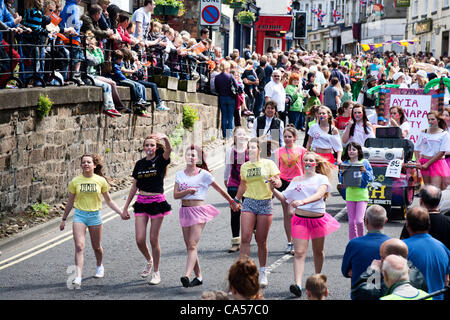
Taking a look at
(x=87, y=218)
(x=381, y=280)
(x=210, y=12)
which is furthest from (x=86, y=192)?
(x=210, y=12)

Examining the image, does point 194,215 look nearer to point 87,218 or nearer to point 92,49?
point 87,218

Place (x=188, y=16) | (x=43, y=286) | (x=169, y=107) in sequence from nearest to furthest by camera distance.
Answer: (x=43, y=286) → (x=169, y=107) → (x=188, y=16)

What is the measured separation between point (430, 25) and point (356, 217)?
48887mm

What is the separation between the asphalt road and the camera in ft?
29.2

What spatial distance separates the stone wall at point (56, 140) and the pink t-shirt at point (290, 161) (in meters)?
4.28

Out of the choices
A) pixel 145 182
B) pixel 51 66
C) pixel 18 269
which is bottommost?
pixel 18 269

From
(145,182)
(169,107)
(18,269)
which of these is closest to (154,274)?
(145,182)

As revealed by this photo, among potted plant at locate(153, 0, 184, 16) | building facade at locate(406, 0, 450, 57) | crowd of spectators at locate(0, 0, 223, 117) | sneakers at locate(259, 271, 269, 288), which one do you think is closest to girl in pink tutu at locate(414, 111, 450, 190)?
sneakers at locate(259, 271, 269, 288)

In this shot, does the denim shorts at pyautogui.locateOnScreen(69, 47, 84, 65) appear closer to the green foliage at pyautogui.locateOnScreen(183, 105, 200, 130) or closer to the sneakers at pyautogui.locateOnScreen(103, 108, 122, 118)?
the sneakers at pyautogui.locateOnScreen(103, 108, 122, 118)

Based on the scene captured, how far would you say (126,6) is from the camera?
24641 millimetres

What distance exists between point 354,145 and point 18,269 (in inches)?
188

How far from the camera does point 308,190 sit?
9.06 m

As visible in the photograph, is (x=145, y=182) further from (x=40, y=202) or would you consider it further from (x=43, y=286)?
(x=40, y=202)

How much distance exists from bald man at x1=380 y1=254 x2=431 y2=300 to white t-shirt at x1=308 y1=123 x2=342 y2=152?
7.05 metres
